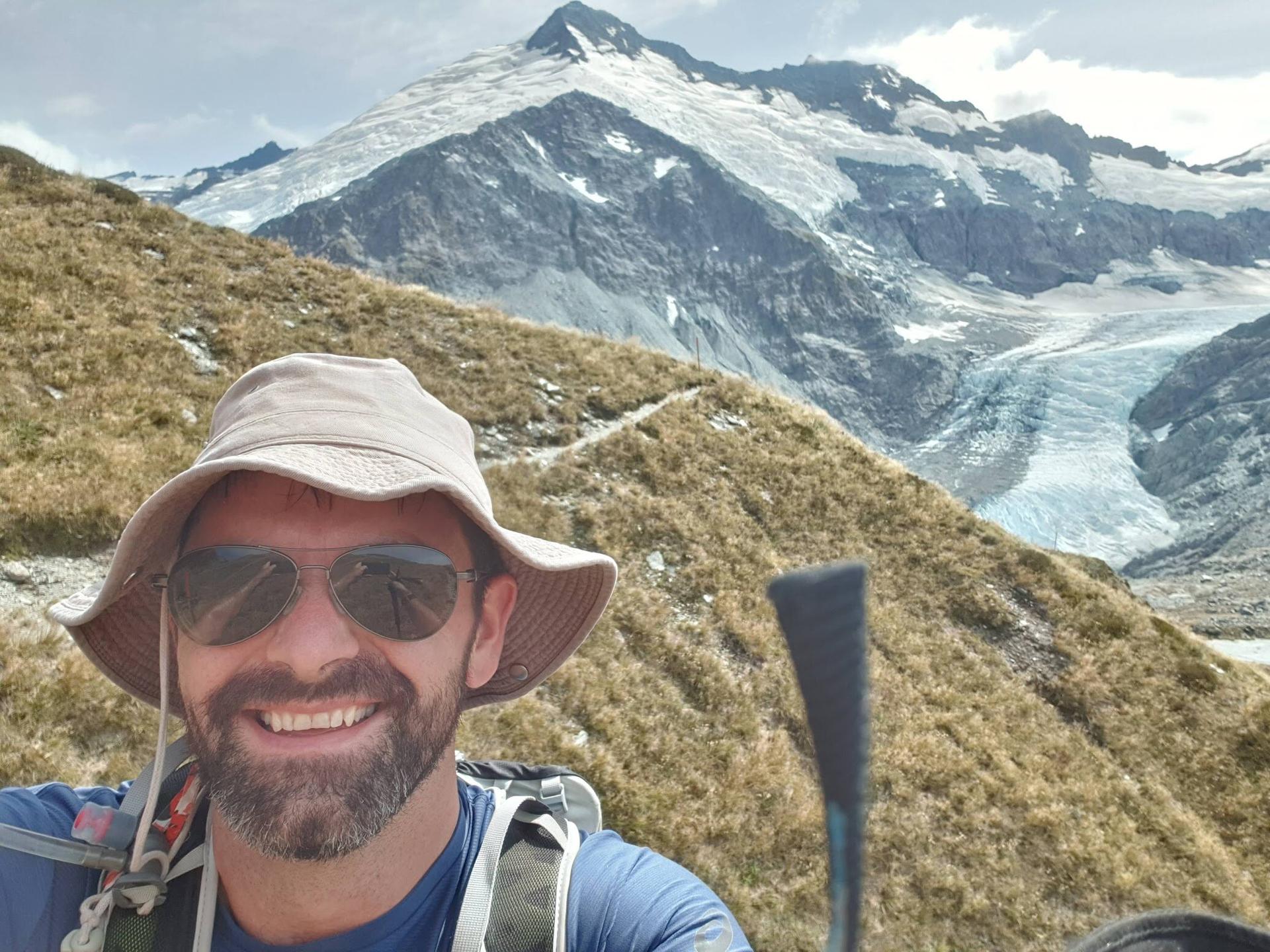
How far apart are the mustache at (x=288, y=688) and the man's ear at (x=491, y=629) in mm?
636

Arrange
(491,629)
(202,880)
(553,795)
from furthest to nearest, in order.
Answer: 1. (553,795)
2. (491,629)
3. (202,880)

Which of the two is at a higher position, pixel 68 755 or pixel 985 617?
pixel 68 755

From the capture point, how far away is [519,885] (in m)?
3.05

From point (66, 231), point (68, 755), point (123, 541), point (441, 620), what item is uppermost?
point (66, 231)

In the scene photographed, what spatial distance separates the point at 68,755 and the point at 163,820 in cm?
414

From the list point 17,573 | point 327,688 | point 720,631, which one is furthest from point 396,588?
point 720,631

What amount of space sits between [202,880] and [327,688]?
92cm

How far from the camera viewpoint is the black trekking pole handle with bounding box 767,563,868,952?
1.05 metres

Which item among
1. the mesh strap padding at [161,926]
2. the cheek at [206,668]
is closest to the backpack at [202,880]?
the mesh strap padding at [161,926]

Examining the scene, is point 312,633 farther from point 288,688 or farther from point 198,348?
point 198,348

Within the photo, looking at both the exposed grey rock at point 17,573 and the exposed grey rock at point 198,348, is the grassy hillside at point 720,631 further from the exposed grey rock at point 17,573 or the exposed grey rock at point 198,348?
the exposed grey rock at point 17,573

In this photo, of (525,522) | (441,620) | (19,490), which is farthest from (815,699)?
(525,522)

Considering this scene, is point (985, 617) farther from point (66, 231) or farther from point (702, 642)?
point (66, 231)

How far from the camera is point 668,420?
18.2m
